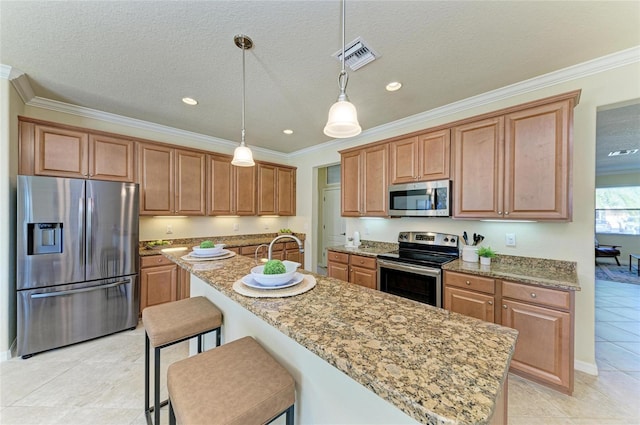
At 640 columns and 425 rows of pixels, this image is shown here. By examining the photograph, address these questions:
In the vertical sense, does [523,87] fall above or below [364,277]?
above

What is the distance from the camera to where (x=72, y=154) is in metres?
2.79

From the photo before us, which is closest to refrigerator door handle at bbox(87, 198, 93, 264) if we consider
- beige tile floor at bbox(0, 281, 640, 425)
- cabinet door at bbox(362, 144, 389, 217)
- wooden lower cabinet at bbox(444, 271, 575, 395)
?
beige tile floor at bbox(0, 281, 640, 425)

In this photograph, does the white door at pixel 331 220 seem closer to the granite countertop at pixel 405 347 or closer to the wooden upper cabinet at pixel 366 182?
the wooden upper cabinet at pixel 366 182

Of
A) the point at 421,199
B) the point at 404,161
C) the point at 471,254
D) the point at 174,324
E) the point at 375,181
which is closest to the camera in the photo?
the point at 174,324

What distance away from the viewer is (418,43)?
Answer: 1.84m

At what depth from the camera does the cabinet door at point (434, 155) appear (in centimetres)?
266

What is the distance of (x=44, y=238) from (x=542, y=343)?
181 inches

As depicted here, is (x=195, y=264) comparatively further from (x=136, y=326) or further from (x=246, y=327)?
(x=136, y=326)

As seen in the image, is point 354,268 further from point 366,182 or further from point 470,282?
point 470,282

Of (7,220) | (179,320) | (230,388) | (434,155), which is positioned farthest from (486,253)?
(7,220)

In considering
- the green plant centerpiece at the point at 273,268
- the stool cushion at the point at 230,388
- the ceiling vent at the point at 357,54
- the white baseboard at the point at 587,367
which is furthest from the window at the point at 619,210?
the stool cushion at the point at 230,388

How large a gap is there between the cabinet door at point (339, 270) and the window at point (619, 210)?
8.86 meters

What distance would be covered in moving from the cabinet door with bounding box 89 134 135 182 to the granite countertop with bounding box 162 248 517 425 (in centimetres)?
296

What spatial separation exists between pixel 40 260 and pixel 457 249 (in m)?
4.40
